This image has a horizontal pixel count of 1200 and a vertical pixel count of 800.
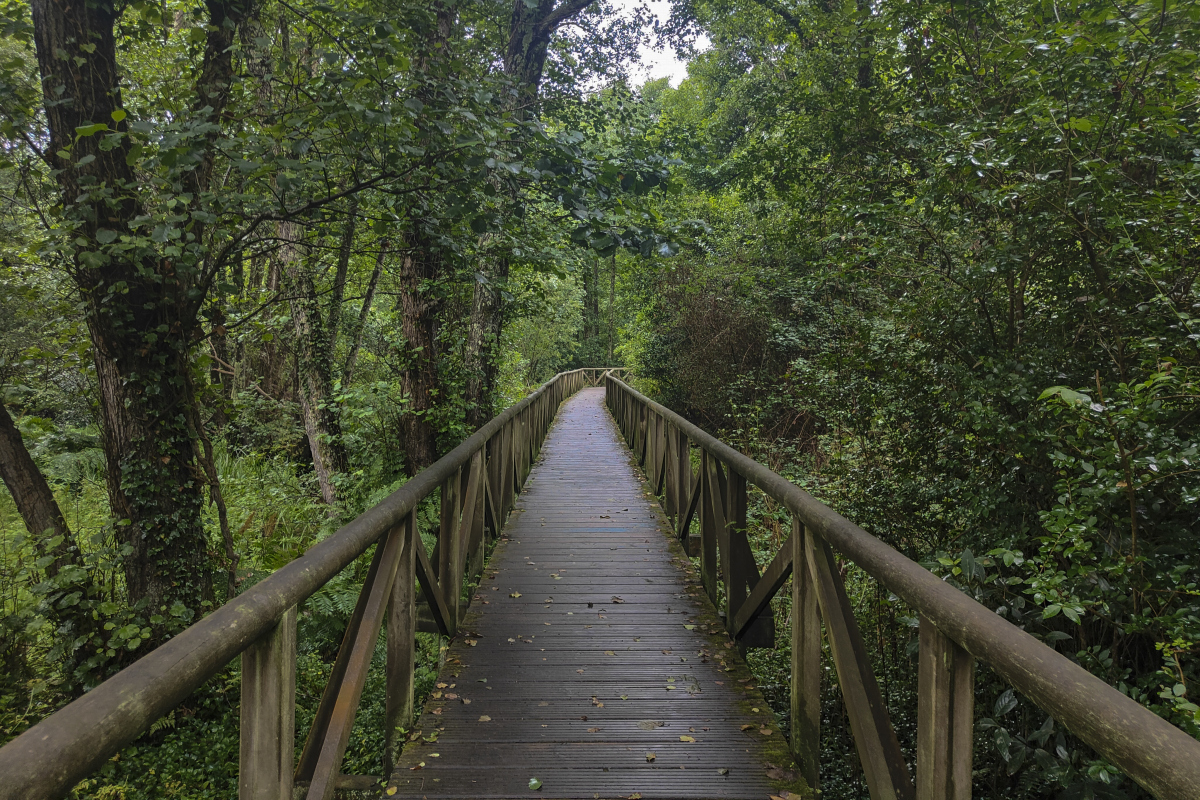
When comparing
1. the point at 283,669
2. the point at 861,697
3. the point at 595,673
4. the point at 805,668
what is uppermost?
the point at 283,669

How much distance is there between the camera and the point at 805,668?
253 centimetres

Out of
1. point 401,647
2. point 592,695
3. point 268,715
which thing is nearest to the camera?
point 268,715

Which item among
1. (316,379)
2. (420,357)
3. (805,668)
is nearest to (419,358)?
(420,357)

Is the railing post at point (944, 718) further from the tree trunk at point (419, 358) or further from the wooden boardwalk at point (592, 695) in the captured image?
the tree trunk at point (419, 358)

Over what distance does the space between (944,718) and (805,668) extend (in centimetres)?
94

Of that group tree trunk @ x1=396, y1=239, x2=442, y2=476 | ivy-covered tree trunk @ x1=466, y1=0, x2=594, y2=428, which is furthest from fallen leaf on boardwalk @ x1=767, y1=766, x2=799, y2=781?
ivy-covered tree trunk @ x1=466, y1=0, x2=594, y2=428

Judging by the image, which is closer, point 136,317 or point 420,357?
point 136,317

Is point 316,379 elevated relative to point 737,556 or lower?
elevated

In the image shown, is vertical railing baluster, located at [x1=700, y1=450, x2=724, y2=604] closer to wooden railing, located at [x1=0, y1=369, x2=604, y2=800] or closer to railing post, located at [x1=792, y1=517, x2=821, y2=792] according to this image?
wooden railing, located at [x1=0, y1=369, x2=604, y2=800]

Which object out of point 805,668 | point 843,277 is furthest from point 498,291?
point 805,668

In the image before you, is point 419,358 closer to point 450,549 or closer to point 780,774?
point 450,549

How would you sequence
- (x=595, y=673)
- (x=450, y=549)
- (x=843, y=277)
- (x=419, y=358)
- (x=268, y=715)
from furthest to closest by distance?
(x=419, y=358)
(x=843, y=277)
(x=450, y=549)
(x=595, y=673)
(x=268, y=715)

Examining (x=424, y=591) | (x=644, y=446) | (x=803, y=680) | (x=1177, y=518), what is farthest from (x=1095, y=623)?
(x=644, y=446)

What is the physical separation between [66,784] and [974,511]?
3433 millimetres
